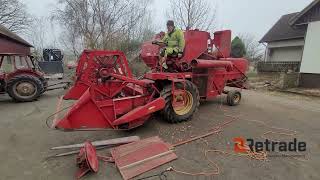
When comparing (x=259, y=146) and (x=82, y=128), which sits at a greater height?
(x=82, y=128)

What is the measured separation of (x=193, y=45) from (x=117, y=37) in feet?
39.6

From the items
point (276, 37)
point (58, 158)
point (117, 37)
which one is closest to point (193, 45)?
point (58, 158)

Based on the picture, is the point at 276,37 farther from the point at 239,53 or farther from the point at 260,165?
the point at 260,165

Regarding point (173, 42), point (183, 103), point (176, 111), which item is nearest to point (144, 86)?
point (176, 111)

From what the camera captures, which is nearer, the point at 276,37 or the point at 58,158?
the point at 58,158

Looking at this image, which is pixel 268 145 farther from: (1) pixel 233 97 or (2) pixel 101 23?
(2) pixel 101 23

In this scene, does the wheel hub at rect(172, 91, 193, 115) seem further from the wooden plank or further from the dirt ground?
the wooden plank

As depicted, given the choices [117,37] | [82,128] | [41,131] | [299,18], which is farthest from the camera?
[117,37]

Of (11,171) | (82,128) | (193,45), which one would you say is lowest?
(11,171)

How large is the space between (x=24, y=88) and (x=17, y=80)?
14.1 inches

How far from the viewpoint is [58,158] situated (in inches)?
155

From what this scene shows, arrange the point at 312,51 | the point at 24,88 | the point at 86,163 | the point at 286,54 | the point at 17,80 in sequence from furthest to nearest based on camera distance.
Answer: the point at 286,54 < the point at 312,51 < the point at 24,88 < the point at 17,80 < the point at 86,163

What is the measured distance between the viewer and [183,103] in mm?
5758

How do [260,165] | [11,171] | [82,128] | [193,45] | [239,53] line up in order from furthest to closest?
1. [239,53]
2. [193,45]
3. [82,128]
4. [260,165]
5. [11,171]
